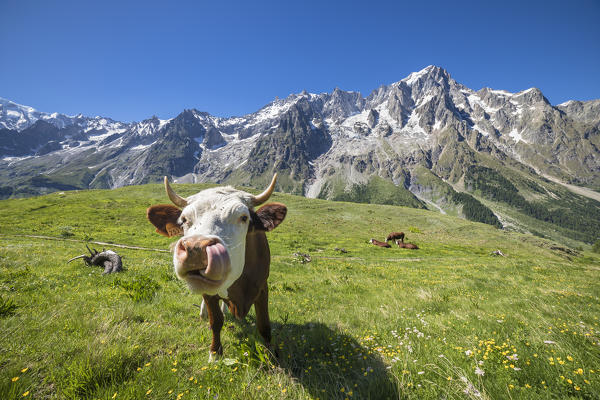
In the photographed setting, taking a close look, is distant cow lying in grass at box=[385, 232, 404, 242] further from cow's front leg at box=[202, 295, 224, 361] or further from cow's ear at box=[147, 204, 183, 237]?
cow's ear at box=[147, 204, 183, 237]

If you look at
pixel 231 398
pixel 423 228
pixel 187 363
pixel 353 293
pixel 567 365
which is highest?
pixel 567 365

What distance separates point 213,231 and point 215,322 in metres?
2.46

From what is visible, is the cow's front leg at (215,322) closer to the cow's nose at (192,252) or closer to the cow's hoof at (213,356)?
the cow's hoof at (213,356)

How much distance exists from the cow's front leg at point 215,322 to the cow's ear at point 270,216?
188 cm

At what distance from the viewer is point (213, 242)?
338 centimetres

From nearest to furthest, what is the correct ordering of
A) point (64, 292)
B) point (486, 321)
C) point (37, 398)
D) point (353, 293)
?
point (37, 398) → point (486, 321) → point (64, 292) → point (353, 293)

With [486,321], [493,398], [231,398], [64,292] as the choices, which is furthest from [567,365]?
[64,292]

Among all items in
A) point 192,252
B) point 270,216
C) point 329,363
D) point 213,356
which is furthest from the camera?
point 270,216

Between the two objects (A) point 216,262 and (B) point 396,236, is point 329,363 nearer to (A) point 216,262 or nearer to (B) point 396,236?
(A) point 216,262

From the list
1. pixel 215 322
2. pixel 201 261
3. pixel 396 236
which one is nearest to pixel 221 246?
pixel 201 261

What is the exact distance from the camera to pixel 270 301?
8.27 metres

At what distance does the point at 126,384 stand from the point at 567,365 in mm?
6310

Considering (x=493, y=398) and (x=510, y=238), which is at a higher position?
(x=493, y=398)

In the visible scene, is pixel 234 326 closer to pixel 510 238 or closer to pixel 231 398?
pixel 231 398
